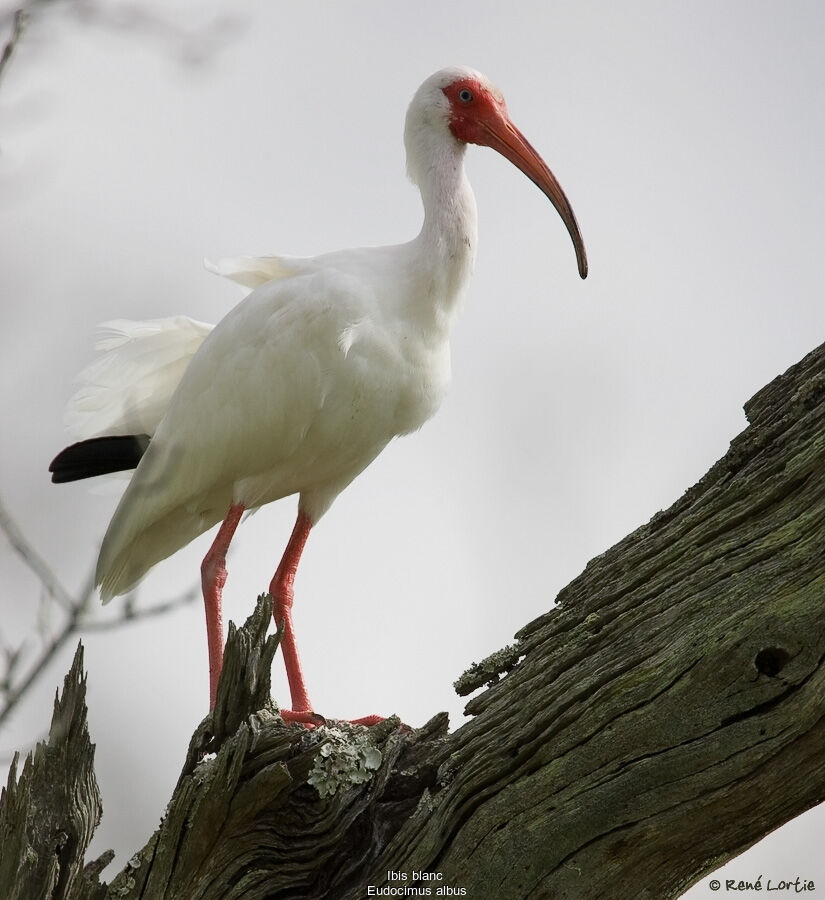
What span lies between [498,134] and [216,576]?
2.43 m

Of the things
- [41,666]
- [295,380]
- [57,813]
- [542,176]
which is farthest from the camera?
[542,176]

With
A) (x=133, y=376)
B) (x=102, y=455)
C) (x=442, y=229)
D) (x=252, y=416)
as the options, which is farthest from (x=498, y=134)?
(x=102, y=455)

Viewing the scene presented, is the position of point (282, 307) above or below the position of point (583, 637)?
above

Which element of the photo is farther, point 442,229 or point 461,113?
point 461,113

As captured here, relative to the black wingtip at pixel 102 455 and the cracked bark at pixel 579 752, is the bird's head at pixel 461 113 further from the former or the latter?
the cracked bark at pixel 579 752

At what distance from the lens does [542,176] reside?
20.2 feet

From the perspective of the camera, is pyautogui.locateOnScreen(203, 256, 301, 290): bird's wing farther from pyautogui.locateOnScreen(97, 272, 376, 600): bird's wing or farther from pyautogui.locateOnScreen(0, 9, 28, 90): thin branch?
pyautogui.locateOnScreen(0, 9, 28, 90): thin branch

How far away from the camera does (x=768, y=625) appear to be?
123 inches

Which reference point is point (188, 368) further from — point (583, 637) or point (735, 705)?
point (735, 705)

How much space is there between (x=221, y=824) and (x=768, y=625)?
1.66 m

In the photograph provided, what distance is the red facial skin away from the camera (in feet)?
19.7

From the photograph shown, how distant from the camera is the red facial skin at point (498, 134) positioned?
6012mm

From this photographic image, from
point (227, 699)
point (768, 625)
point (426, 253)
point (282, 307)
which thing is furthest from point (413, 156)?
point (768, 625)

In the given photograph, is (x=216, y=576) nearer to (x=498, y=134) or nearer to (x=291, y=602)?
(x=291, y=602)
